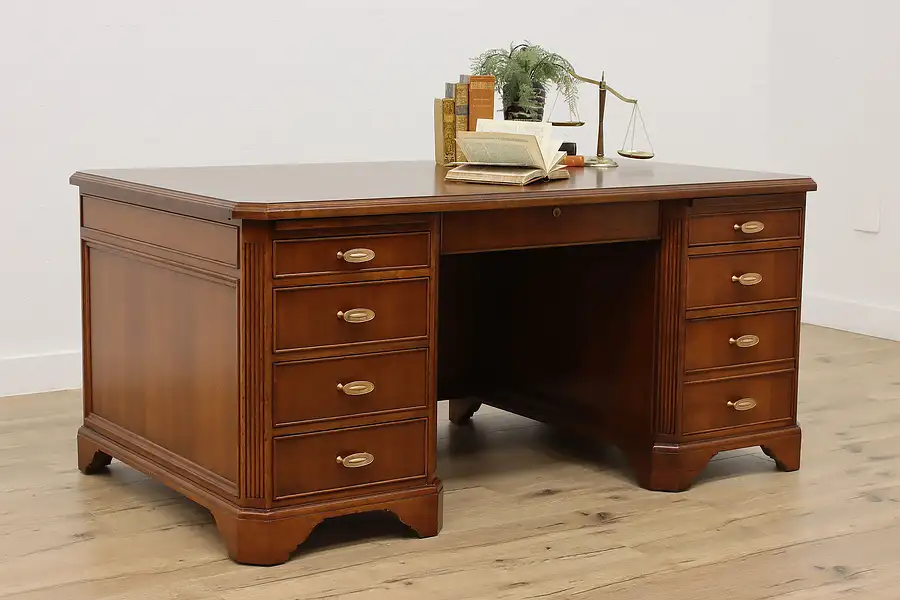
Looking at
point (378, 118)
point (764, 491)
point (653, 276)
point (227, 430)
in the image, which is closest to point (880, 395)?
point (764, 491)

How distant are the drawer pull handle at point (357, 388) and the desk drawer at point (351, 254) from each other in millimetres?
212

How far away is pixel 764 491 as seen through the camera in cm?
285

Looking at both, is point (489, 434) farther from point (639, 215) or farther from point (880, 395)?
point (880, 395)

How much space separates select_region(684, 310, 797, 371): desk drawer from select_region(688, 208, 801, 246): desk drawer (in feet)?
0.57

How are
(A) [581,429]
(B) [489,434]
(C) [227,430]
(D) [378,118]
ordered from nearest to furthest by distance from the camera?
(C) [227,430], (A) [581,429], (B) [489,434], (D) [378,118]

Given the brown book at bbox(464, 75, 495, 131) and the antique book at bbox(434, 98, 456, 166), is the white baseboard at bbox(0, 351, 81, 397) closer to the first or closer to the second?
the antique book at bbox(434, 98, 456, 166)

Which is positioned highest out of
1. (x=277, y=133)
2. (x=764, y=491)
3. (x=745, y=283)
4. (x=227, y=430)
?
(x=277, y=133)

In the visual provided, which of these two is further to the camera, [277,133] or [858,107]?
[858,107]

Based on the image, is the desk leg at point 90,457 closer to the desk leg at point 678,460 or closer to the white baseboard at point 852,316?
the desk leg at point 678,460

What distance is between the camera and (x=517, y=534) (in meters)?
2.53

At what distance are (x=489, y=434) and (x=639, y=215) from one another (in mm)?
852

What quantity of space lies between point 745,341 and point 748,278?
0.14 meters

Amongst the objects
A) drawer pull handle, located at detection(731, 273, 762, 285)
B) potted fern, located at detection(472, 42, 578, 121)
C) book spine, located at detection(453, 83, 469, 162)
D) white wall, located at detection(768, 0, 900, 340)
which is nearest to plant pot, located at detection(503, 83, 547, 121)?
potted fern, located at detection(472, 42, 578, 121)

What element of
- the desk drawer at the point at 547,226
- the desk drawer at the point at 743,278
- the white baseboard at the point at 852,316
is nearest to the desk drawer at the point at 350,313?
the desk drawer at the point at 547,226
